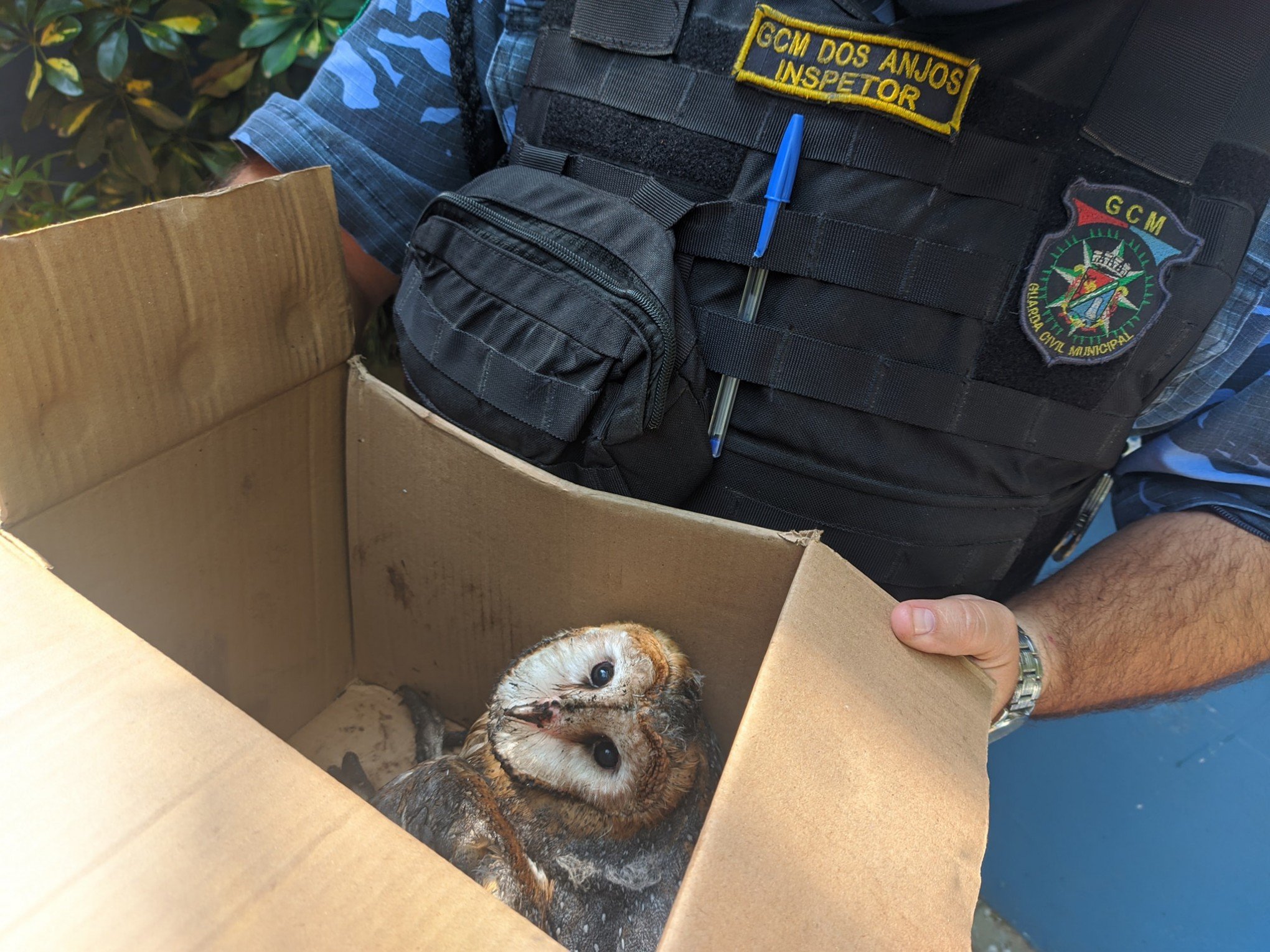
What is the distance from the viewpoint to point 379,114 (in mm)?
1000

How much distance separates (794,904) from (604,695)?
31 centimetres

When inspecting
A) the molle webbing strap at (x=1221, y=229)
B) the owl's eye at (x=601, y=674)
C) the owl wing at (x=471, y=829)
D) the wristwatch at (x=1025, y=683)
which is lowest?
the owl wing at (x=471, y=829)

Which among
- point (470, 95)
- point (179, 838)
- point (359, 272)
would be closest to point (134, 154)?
point (359, 272)

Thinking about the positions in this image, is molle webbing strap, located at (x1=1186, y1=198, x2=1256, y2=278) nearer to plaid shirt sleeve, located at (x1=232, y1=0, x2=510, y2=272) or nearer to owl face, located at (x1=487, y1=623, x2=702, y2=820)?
owl face, located at (x1=487, y1=623, x2=702, y2=820)

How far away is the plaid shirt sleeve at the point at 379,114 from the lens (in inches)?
38.5

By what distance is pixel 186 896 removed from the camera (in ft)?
1.28

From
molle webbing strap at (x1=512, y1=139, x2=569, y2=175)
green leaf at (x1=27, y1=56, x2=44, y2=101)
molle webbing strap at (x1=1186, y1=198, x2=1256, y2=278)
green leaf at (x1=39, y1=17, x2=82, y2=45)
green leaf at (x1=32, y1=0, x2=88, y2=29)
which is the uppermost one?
molle webbing strap at (x1=1186, y1=198, x2=1256, y2=278)

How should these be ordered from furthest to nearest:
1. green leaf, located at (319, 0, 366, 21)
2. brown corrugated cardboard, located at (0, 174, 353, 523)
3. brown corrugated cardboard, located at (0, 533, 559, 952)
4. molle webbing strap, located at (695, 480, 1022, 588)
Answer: green leaf, located at (319, 0, 366, 21)
molle webbing strap, located at (695, 480, 1022, 588)
brown corrugated cardboard, located at (0, 174, 353, 523)
brown corrugated cardboard, located at (0, 533, 559, 952)

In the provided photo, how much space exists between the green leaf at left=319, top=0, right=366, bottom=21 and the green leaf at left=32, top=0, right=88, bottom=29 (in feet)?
1.16

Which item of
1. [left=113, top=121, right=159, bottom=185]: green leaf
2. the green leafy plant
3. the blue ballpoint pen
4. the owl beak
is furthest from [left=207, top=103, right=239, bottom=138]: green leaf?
the owl beak

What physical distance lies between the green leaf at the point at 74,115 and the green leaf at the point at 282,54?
0.32m

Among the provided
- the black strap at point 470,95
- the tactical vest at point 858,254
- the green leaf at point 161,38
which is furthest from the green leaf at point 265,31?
the tactical vest at point 858,254

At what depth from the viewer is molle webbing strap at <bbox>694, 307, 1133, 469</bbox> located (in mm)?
756

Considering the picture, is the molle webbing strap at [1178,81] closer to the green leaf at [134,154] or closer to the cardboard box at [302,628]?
the cardboard box at [302,628]
